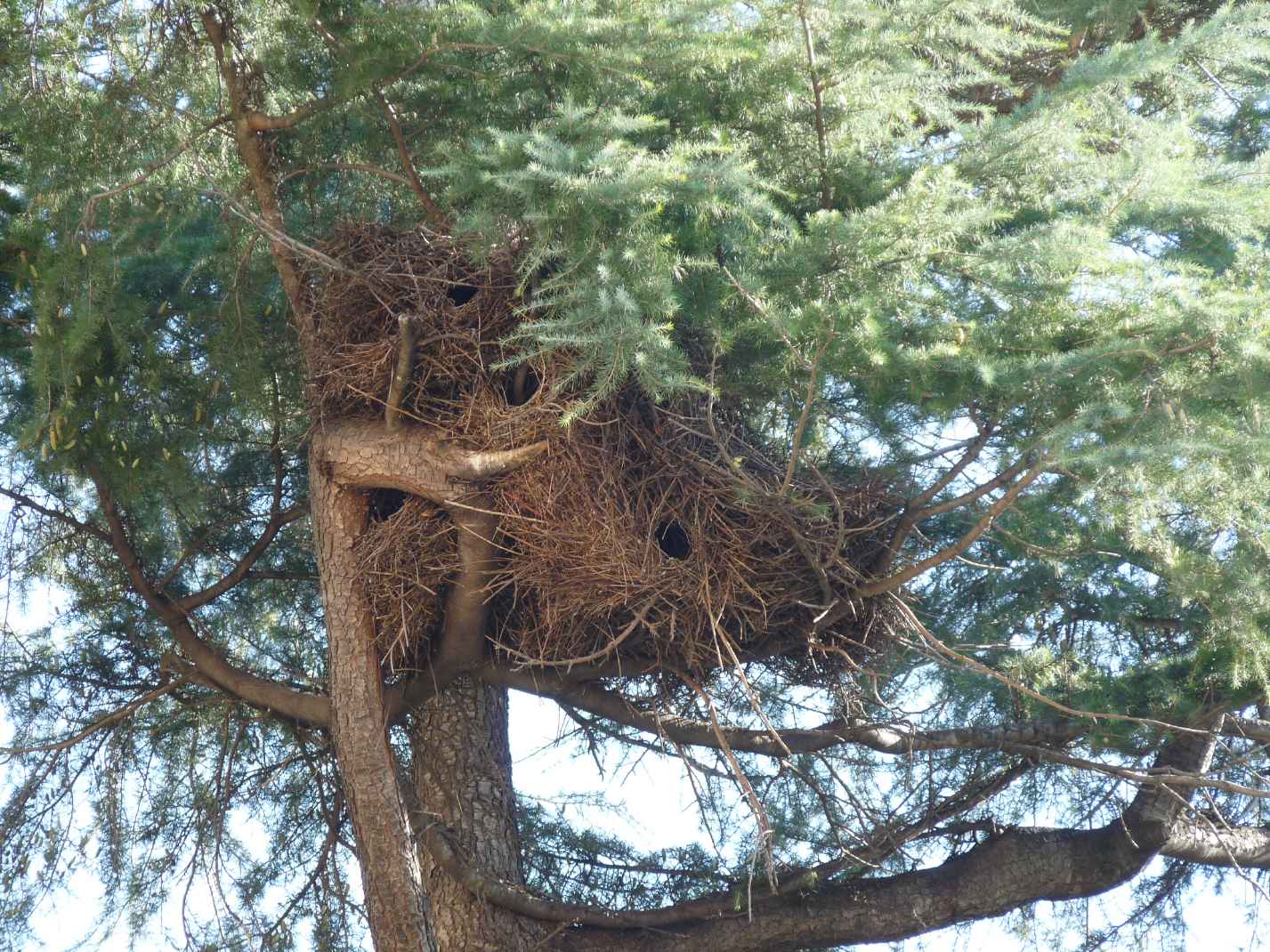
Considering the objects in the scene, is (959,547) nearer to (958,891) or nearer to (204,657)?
(958,891)

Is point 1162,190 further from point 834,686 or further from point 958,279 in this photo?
point 834,686

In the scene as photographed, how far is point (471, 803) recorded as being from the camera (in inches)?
223

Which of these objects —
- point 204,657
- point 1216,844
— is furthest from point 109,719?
point 1216,844

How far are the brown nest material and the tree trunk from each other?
0.56 meters

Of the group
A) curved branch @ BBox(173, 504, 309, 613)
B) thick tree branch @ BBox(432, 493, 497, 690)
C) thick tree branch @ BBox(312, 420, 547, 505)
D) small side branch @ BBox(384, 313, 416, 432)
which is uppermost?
curved branch @ BBox(173, 504, 309, 613)

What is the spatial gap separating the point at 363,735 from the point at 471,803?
0.75m

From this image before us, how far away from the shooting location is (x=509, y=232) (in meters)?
4.91

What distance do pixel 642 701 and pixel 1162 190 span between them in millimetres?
2700

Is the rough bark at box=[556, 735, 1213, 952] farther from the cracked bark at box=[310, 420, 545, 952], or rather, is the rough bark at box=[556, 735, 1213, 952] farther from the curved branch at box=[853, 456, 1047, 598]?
the curved branch at box=[853, 456, 1047, 598]

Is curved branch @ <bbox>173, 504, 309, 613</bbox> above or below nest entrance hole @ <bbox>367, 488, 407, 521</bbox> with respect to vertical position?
above

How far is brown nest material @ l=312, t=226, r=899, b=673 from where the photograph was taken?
4902 millimetres

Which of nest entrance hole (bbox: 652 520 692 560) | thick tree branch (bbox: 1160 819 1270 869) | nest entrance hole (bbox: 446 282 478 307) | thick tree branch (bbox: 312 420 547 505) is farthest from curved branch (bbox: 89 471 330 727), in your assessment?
thick tree branch (bbox: 1160 819 1270 869)

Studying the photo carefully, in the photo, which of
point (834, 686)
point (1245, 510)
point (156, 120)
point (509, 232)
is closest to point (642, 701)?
point (834, 686)

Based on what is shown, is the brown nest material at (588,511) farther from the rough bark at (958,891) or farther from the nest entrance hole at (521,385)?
the rough bark at (958,891)
